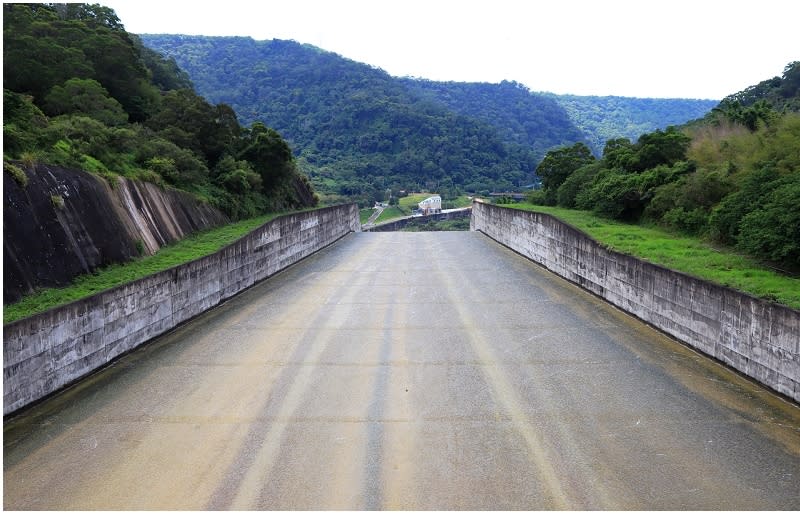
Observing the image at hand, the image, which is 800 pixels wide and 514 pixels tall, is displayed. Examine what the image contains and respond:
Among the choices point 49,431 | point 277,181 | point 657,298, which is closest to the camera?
point 49,431

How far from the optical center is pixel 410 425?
7586 millimetres

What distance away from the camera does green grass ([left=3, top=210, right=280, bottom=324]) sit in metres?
8.66

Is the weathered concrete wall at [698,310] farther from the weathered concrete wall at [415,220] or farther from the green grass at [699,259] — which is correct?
the weathered concrete wall at [415,220]

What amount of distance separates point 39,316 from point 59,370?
1038 millimetres

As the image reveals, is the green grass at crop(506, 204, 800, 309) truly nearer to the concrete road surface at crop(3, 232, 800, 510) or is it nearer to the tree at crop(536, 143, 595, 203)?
the concrete road surface at crop(3, 232, 800, 510)

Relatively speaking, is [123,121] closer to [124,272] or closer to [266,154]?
[266,154]

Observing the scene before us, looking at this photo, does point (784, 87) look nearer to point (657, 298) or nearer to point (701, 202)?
point (701, 202)

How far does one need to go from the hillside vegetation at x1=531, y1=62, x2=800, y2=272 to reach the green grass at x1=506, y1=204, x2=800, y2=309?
445mm

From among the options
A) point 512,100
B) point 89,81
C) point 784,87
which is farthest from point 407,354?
point 512,100

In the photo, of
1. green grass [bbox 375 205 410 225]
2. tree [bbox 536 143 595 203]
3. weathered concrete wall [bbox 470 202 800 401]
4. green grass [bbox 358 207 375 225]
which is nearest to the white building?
green grass [bbox 375 205 410 225]

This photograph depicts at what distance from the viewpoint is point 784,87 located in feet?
173

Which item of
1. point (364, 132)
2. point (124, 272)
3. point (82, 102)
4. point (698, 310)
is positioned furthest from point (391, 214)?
point (698, 310)

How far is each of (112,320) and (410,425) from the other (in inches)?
228

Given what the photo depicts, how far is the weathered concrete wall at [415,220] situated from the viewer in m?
72.1
